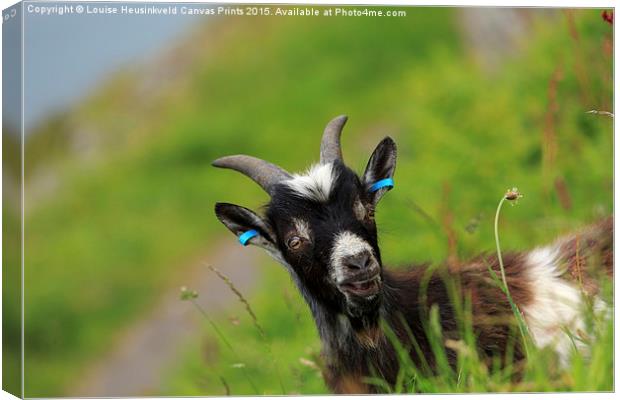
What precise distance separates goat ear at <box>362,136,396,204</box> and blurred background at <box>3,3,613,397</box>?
1.66m

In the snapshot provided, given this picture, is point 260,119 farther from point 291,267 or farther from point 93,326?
point 291,267

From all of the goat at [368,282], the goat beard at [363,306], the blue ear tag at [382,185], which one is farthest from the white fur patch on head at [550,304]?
the blue ear tag at [382,185]

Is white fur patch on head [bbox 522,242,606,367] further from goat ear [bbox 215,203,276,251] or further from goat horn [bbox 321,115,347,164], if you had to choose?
goat ear [bbox 215,203,276,251]

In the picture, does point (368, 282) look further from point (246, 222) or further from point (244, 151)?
point (244, 151)

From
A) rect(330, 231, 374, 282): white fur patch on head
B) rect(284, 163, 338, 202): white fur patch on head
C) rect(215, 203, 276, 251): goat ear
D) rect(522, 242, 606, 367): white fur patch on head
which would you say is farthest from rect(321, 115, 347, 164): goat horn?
rect(522, 242, 606, 367): white fur patch on head

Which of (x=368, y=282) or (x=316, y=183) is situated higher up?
(x=316, y=183)

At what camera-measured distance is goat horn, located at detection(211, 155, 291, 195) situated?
22.1 feet

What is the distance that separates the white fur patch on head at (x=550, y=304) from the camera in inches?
252

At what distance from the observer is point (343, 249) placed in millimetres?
6102

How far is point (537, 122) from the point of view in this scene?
11.0 metres

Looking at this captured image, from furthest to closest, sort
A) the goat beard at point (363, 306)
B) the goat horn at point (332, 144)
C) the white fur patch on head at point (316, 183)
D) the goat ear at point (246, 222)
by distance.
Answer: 1. the goat horn at point (332, 144)
2. the goat ear at point (246, 222)
3. the white fur patch on head at point (316, 183)
4. the goat beard at point (363, 306)

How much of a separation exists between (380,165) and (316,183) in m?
0.50

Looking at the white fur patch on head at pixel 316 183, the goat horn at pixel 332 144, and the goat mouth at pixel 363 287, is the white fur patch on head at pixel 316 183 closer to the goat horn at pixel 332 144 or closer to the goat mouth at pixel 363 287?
the goat horn at pixel 332 144

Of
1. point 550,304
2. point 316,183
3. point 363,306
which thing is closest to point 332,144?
point 316,183
